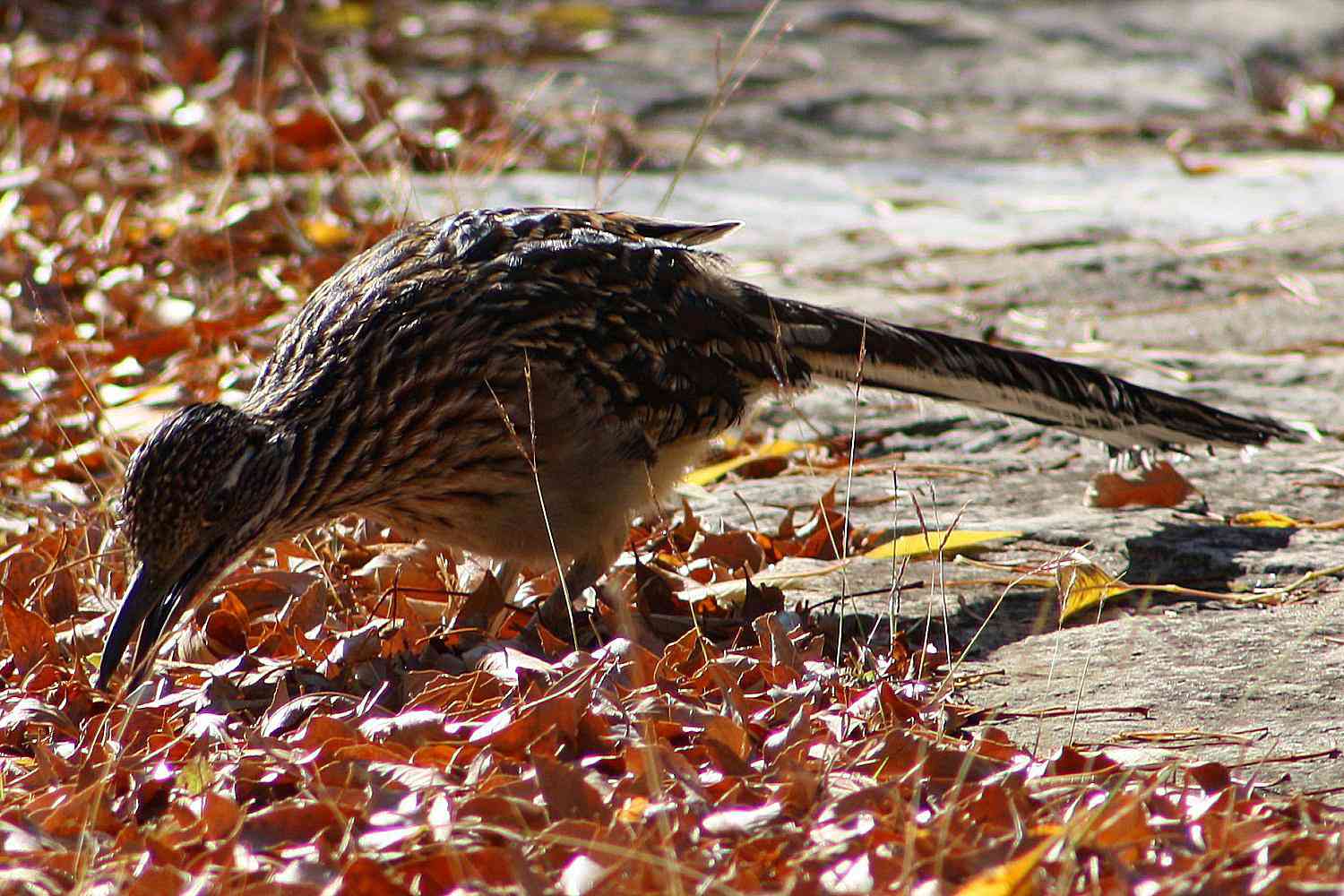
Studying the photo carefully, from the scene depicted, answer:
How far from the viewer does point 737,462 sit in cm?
546

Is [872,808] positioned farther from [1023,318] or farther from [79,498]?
A: [1023,318]

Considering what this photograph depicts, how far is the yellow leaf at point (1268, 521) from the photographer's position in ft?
15.1

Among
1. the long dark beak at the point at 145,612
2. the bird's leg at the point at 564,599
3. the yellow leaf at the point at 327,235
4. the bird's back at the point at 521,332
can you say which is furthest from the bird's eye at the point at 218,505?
the yellow leaf at the point at 327,235

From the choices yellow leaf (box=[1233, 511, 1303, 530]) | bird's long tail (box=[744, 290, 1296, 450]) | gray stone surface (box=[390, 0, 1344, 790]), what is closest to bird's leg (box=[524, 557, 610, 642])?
gray stone surface (box=[390, 0, 1344, 790])

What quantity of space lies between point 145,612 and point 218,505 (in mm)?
277

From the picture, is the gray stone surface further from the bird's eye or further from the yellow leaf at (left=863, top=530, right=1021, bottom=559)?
the bird's eye

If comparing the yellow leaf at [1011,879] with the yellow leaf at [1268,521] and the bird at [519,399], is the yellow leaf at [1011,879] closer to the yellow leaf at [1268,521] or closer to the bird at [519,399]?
the bird at [519,399]

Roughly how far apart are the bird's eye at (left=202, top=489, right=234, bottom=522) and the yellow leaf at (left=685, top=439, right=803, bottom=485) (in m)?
1.94

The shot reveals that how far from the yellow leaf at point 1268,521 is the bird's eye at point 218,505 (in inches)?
106

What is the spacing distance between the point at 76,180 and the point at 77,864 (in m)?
5.64

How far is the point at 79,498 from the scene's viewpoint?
16.7 feet

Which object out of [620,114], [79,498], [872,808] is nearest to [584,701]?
[872,808]

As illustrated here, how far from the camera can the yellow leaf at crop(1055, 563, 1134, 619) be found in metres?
3.98

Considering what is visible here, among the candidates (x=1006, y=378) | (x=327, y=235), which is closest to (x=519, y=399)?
(x=1006, y=378)
